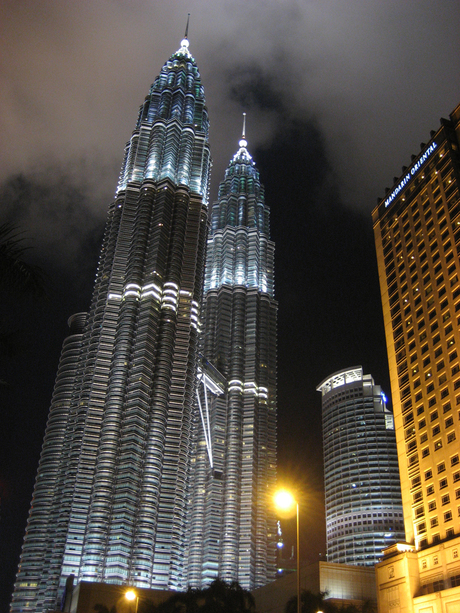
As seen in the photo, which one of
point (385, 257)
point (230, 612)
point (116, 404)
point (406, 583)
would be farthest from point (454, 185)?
point (116, 404)

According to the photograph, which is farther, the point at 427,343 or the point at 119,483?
the point at 119,483

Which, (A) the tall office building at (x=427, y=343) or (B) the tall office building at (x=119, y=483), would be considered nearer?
Result: (A) the tall office building at (x=427, y=343)

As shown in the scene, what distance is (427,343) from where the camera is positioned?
94.6 metres

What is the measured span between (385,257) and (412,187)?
526 inches

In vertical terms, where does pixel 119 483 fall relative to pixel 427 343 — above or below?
above

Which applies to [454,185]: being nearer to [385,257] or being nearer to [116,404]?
[385,257]

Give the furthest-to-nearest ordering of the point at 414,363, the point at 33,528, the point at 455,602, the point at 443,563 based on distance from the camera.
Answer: the point at 33,528 → the point at 414,363 → the point at 443,563 → the point at 455,602

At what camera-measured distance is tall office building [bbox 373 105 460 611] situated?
270 feet

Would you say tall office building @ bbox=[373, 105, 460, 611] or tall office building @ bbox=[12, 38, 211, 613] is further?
tall office building @ bbox=[12, 38, 211, 613]

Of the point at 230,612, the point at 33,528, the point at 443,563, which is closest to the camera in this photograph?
the point at 443,563

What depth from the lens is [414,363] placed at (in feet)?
318

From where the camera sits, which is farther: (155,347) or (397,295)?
(155,347)

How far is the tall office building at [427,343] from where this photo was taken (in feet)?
270

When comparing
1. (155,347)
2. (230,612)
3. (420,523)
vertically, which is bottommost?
(230,612)
